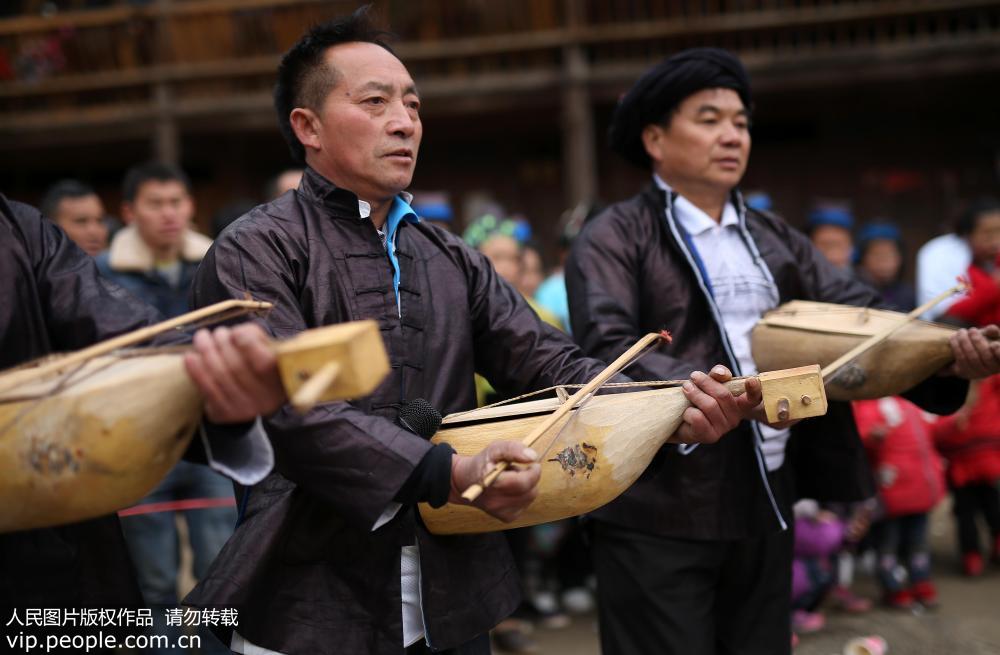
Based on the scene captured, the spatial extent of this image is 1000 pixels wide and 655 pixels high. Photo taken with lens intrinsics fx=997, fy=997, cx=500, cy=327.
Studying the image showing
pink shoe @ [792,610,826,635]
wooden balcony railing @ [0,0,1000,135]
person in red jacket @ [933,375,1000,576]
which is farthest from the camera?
wooden balcony railing @ [0,0,1000,135]

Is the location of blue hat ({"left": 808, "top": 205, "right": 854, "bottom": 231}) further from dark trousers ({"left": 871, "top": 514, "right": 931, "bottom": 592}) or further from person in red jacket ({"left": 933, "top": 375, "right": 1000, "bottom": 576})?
dark trousers ({"left": 871, "top": 514, "right": 931, "bottom": 592})

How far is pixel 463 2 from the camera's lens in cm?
927

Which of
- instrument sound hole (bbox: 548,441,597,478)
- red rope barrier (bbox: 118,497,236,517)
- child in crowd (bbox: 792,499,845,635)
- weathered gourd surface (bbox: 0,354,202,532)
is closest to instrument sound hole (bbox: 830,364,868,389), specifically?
instrument sound hole (bbox: 548,441,597,478)

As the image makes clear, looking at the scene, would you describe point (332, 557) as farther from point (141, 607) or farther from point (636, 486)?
point (636, 486)

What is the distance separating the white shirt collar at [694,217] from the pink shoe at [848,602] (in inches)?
115

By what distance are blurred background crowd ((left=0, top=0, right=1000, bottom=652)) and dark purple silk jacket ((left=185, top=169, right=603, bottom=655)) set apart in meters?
2.78

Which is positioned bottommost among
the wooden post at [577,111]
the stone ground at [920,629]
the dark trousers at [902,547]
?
the stone ground at [920,629]

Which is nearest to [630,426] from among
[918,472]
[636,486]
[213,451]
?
[636,486]

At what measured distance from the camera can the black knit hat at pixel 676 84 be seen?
2865mm

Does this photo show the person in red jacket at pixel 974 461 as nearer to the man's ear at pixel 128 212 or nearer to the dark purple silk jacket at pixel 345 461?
the dark purple silk jacket at pixel 345 461

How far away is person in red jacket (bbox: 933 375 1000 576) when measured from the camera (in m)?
5.39

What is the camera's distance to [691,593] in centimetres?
271

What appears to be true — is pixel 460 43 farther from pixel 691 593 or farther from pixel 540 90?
pixel 691 593

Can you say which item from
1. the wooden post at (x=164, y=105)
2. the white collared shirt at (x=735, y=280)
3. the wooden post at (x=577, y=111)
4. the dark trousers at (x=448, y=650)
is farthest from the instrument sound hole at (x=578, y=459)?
the wooden post at (x=164, y=105)
